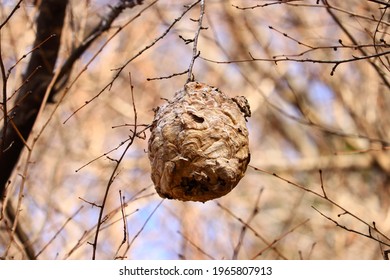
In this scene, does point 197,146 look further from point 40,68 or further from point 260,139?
point 260,139

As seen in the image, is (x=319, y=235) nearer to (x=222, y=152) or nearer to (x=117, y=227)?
(x=117, y=227)

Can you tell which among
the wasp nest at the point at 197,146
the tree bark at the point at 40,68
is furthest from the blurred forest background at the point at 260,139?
the wasp nest at the point at 197,146

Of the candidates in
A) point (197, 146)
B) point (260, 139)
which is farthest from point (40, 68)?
point (260, 139)

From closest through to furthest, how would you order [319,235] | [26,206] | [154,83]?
1. [26,206]
2. [319,235]
3. [154,83]

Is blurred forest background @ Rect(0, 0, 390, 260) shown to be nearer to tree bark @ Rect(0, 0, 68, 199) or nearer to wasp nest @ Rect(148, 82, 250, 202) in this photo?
tree bark @ Rect(0, 0, 68, 199)

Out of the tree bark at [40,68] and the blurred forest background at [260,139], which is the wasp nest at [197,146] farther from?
the blurred forest background at [260,139]
